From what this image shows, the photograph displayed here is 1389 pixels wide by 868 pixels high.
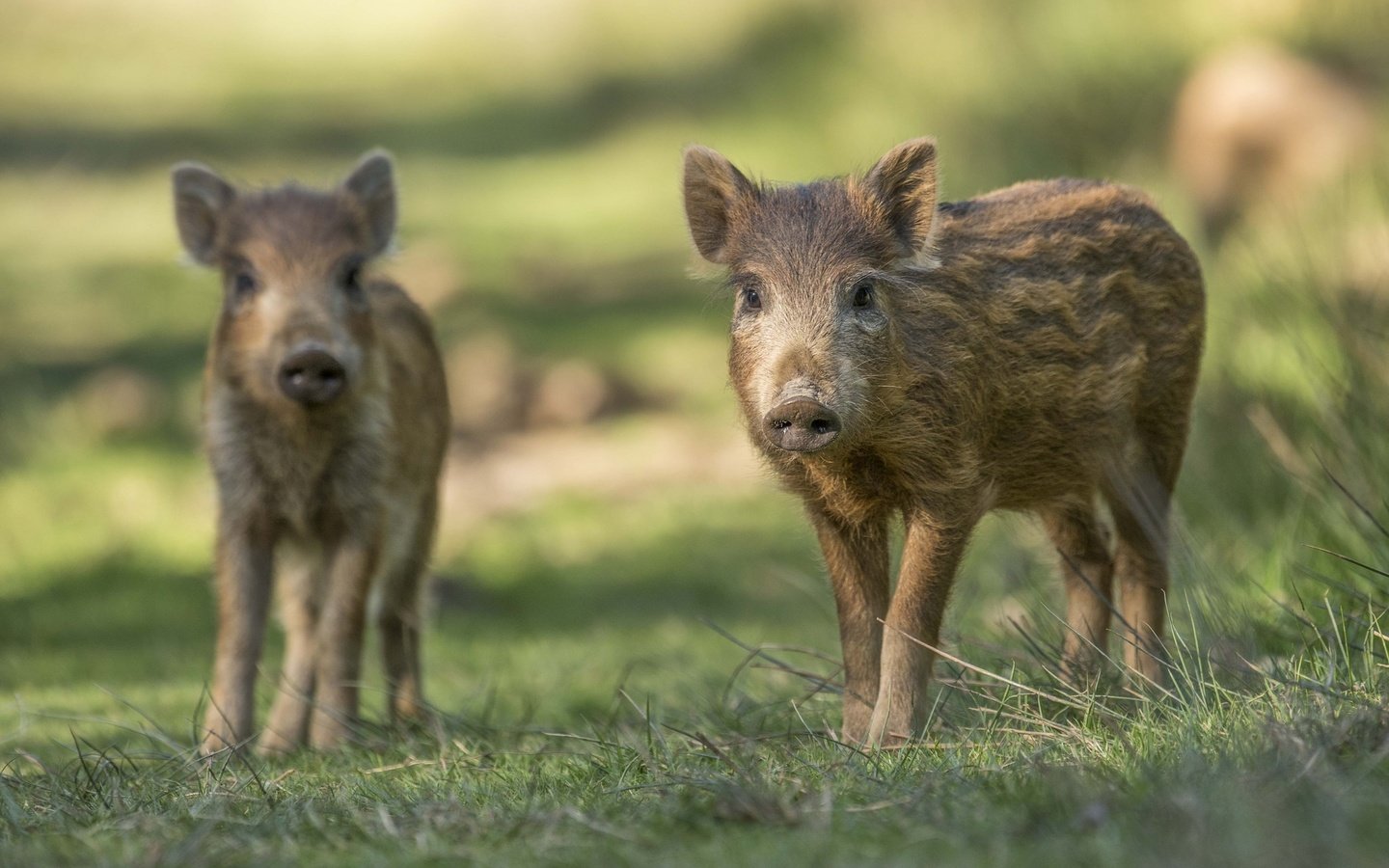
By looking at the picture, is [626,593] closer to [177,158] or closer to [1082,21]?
[1082,21]

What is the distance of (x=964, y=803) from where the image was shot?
13.0ft

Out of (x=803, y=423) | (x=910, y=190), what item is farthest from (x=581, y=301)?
(x=803, y=423)

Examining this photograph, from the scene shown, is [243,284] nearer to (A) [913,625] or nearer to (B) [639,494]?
(A) [913,625]

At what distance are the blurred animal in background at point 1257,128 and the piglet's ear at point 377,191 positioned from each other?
6.82m

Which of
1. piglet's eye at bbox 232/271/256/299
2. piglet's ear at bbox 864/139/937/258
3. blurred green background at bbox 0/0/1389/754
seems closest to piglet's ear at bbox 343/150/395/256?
piglet's eye at bbox 232/271/256/299

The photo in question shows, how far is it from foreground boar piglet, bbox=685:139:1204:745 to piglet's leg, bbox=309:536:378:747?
207 centimetres

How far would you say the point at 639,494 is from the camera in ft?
40.1

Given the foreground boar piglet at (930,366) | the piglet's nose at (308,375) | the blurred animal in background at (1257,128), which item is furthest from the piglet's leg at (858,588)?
the blurred animal in background at (1257,128)

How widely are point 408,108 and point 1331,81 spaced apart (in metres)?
13.3

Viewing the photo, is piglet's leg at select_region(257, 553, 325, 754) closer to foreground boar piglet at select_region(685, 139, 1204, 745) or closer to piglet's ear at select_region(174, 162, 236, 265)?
piglet's ear at select_region(174, 162, 236, 265)

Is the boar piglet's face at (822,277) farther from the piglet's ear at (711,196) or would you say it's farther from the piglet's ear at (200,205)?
the piglet's ear at (200,205)

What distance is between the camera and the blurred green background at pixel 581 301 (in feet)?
24.6

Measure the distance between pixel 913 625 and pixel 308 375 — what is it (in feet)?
8.39

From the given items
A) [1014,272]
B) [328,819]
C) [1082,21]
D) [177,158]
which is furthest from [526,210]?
[328,819]
